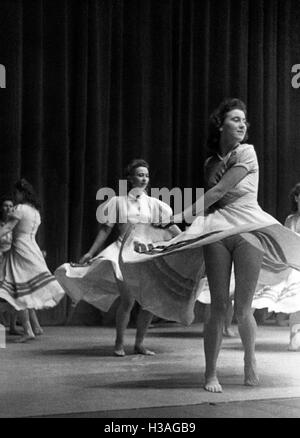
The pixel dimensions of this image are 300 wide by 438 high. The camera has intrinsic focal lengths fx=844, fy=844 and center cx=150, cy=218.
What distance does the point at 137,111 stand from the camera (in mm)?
7266

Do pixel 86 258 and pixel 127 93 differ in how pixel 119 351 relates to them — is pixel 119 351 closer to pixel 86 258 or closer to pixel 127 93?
pixel 86 258

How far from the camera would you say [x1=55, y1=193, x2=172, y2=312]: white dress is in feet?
16.8

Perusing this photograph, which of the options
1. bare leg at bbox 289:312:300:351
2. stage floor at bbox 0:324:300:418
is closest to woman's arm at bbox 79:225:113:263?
stage floor at bbox 0:324:300:418

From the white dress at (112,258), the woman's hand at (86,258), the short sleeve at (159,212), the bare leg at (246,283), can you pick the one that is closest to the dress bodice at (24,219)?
the white dress at (112,258)

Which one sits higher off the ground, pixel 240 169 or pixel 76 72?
pixel 76 72

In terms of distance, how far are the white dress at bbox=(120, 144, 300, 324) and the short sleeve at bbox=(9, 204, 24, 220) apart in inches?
70.3

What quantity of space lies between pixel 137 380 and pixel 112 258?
1.36 meters

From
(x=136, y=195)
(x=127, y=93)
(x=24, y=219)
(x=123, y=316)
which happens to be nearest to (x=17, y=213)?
(x=24, y=219)

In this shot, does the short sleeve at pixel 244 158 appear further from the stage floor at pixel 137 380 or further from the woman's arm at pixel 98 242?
the woman's arm at pixel 98 242

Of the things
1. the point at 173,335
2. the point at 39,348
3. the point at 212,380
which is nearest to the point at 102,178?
the point at 173,335

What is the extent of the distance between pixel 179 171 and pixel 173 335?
69.8 inches

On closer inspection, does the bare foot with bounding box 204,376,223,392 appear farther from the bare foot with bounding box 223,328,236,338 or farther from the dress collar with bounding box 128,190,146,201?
the bare foot with bounding box 223,328,236,338

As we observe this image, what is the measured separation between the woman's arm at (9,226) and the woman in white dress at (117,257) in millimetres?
640
